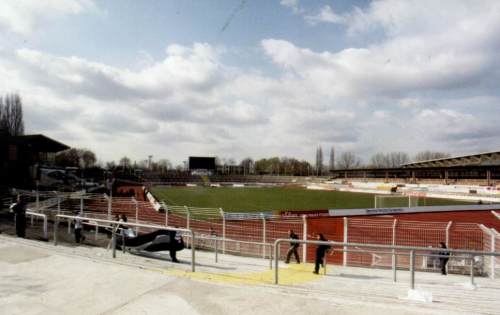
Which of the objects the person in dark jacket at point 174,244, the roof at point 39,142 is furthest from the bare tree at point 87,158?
the person in dark jacket at point 174,244

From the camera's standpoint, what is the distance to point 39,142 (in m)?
32.2

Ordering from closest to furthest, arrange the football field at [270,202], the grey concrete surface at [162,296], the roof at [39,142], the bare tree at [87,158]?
the grey concrete surface at [162,296] → the roof at [39,142] → the football field at [270,202] → the bare tree at [87,158]

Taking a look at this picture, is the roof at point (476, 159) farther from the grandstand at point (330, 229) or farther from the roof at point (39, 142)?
the roof at point (39, 142)

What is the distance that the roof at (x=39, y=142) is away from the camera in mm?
30020

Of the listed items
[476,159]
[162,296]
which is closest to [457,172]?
[476,159]

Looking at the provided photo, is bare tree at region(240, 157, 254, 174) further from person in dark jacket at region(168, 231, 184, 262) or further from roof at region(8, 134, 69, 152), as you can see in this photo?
person in dark jacket at region(168, 231, 184, 262)

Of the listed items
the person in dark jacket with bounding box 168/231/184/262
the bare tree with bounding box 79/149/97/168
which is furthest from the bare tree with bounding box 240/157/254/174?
the person in dark jacket with bounding box 168/231/184/262

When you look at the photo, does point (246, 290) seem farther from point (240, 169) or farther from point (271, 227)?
point (240, 169)

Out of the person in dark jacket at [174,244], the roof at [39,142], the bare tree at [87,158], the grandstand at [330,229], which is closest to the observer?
the person in dark jacket at [174,244]

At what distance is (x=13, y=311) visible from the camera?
14.1 ft

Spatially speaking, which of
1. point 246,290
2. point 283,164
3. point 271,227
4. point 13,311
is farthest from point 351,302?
point 283,164

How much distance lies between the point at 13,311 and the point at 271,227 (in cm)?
1853

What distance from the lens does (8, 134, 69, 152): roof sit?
30.0 metres

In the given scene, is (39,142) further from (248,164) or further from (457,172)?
(248,164)
